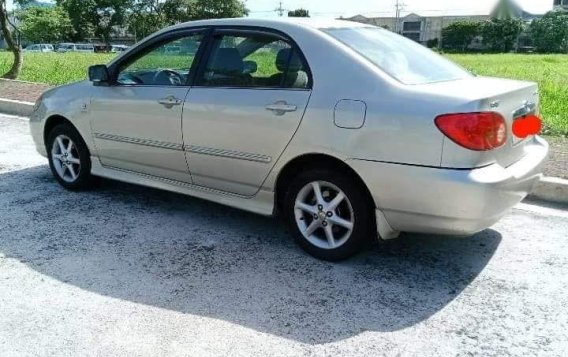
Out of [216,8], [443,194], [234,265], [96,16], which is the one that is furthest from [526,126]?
[96,16]

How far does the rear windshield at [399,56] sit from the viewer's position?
3477mm

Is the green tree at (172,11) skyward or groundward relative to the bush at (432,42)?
skyward

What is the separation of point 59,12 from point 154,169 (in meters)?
83.3

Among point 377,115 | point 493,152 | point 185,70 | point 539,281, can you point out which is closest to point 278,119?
point 377,115

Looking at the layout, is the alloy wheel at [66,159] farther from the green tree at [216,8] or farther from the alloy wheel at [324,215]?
the green tree at [216,8]

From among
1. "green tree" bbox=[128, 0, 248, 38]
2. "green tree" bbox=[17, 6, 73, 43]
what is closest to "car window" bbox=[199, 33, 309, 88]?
"green tree" bbox=[128, 0, 248, 38]

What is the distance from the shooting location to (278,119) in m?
3.59

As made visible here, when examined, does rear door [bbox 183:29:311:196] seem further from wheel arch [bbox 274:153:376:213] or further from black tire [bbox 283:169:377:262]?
black tire [bbox 283:169:377:262]

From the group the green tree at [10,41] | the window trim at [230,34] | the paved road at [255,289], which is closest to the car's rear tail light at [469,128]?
the paved road at [255,289]

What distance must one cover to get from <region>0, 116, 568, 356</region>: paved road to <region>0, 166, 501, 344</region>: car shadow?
12 mm

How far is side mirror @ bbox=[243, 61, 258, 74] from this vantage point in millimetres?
3864

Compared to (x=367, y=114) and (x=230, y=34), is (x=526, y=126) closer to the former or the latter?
(x=367, y=114)

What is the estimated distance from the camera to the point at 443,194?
3053 mm

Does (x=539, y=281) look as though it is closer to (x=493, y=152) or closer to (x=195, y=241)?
(x=493, y=152)
